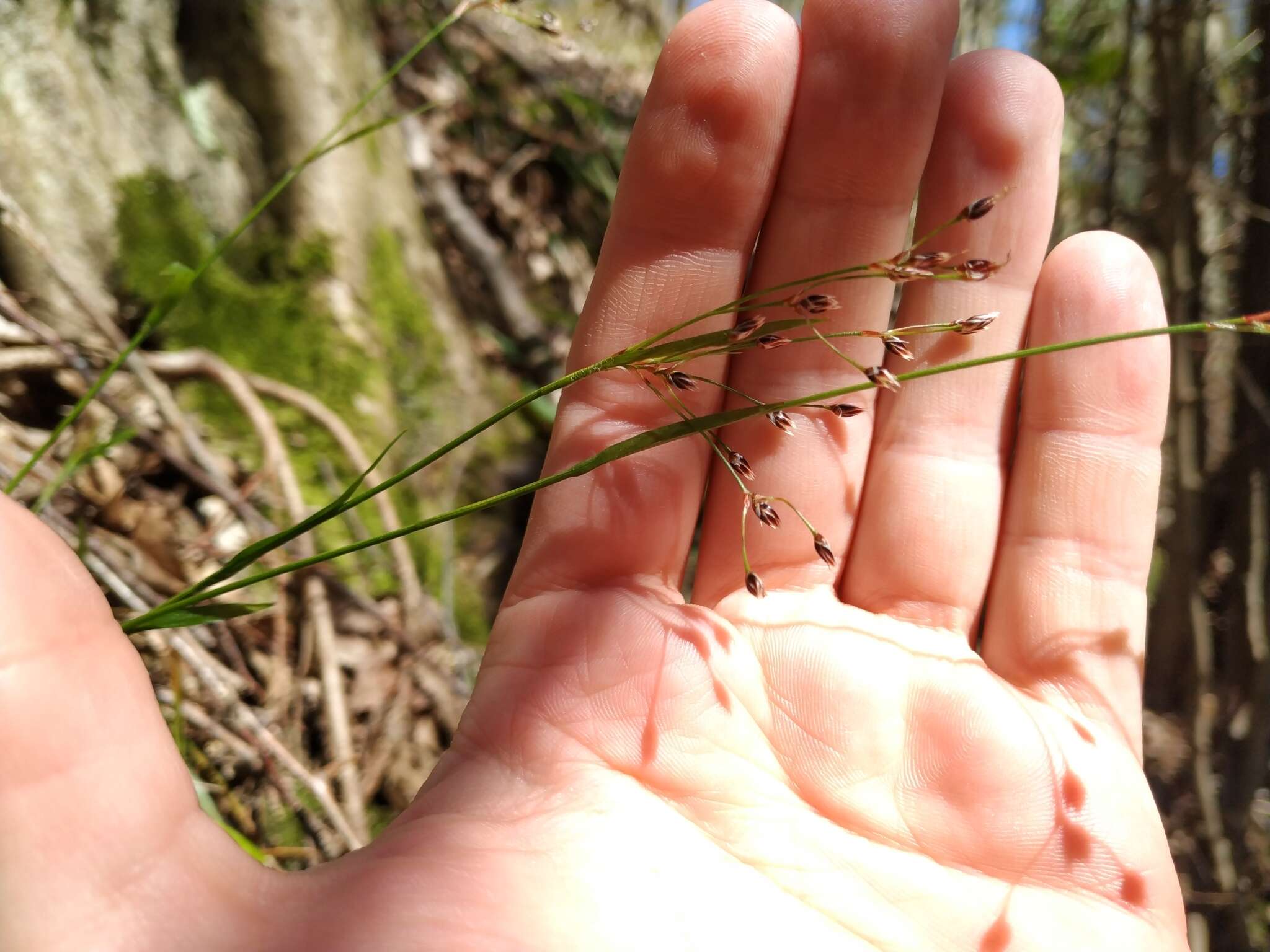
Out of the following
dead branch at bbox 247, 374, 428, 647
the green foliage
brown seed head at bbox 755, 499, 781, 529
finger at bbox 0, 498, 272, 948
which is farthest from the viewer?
dead branch at bbox 247, 374, 428, 647

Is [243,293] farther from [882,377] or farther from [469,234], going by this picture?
[882,377]

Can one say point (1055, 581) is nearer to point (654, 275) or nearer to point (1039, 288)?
point (1039, 288)

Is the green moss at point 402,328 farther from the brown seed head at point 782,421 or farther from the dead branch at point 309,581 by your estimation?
the brown seed head at point 782,421

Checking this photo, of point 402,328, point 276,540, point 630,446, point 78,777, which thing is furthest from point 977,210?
point 402,328

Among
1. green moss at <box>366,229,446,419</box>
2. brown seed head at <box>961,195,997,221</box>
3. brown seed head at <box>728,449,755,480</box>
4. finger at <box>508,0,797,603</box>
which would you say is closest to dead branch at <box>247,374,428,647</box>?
green moss at <box>366,229,446,419</box>

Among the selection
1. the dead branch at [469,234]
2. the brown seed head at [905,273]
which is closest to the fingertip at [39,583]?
the brown seed head at [905,273]

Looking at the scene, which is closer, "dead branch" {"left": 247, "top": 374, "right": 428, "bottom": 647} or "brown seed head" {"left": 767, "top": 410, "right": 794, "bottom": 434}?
"brown seed head" {"left": 767, "top": 410, "right": 794, "bottom": 434}

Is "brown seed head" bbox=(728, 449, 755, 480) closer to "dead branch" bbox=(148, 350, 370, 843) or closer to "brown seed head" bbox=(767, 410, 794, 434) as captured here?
"brown seed head" bbox=(767, 410, 794, 434)
